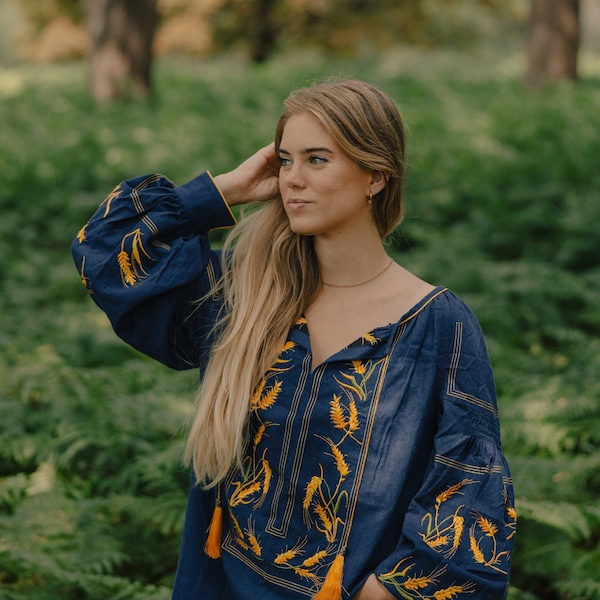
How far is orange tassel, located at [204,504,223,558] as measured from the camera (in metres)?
2.39

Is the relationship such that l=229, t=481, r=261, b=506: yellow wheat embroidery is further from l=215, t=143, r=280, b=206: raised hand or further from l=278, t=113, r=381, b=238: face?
l=215, t=143, r=280, b=206: raised hand

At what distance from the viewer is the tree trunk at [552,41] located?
10992 millimetres

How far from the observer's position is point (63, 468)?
3930 millimetres

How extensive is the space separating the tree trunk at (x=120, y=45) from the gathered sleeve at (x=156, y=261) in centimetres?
850

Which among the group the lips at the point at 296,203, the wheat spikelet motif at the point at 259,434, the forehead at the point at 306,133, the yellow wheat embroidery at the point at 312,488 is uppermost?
the forehead at the point at 306,133

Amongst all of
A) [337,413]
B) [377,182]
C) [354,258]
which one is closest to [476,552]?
[337,413]

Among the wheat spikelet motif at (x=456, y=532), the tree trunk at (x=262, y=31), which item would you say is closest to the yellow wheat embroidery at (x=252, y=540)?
the wheat spikelet motif at (x=456, y=532)

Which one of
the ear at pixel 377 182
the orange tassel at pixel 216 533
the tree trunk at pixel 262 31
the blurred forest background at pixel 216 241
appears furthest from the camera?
the tree trunk at pixel 262 31

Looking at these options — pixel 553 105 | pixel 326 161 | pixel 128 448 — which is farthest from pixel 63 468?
pixel 553 105

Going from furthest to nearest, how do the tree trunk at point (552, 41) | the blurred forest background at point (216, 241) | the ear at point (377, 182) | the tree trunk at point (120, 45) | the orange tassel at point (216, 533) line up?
the tree trunk at point (552, 41) < the tree trunk at point (120, 45) < the blurred forest background at point (216, 241) < the orange tassel at point (216, 533) < the ear at point (377, 182)

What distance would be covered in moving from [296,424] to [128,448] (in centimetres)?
209

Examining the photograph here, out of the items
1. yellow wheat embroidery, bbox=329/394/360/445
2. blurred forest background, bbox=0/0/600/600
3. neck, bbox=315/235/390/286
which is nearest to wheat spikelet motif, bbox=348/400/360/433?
yellow wheat embroidery, bbox=329/394/360/445

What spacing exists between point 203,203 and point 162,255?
0.62ft

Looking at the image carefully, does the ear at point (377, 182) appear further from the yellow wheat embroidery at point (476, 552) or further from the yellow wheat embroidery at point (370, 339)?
the yellow wheat embroidery at point (476, 552)
